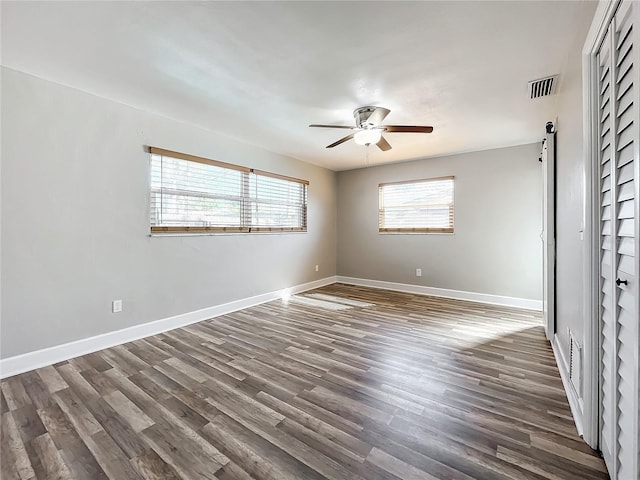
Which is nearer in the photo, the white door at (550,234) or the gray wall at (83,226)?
the gray wall at (83,226)

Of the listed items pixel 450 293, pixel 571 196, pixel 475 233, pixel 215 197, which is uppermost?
pixel 215 197

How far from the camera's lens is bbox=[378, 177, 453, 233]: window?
477 cm

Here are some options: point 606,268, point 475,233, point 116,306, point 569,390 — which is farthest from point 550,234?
point 116,306

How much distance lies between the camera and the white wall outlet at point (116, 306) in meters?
2.81

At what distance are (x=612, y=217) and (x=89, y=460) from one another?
2687 millimetres

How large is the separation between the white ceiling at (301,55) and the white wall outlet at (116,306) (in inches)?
79.5

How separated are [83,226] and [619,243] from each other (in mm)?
3731

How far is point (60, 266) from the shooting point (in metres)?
2.48

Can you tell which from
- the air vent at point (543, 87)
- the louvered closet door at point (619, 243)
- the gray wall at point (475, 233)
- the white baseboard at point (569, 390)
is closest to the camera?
the louvered closet door at point (619, 243)

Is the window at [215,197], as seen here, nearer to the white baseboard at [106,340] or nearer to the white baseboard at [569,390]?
the white baseboard at [106,340]

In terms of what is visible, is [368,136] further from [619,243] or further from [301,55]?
[619,243]

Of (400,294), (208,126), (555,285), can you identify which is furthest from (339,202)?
(555,285)

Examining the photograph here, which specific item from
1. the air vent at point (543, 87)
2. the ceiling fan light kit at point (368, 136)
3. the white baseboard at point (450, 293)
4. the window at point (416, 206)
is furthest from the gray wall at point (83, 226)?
the air vent at point (543, 87)

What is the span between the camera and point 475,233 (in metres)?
4.51
